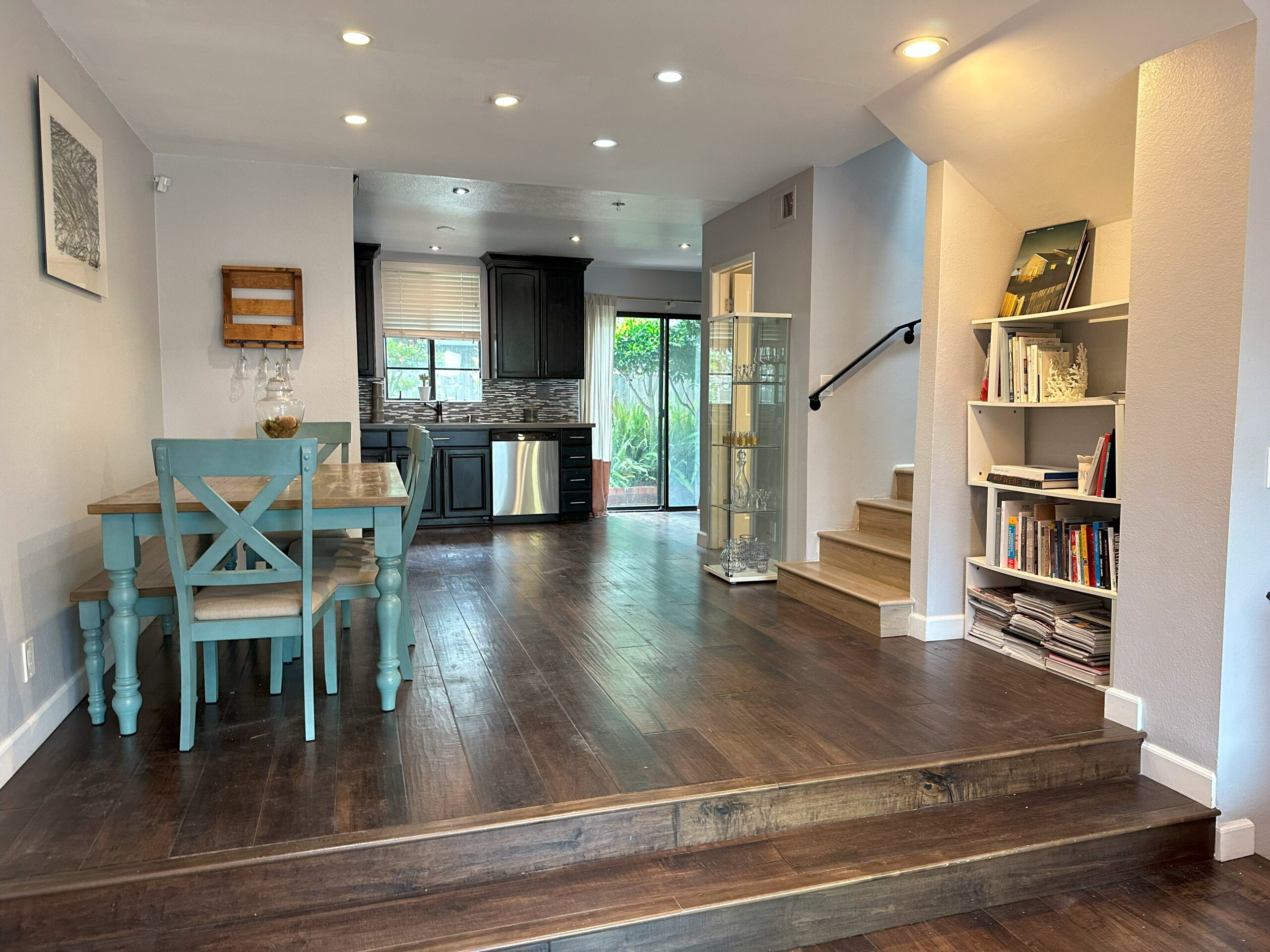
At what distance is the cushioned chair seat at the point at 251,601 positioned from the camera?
258 cm

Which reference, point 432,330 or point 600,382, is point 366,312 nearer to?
point 432,330

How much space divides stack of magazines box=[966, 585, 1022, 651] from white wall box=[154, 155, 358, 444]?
346cm

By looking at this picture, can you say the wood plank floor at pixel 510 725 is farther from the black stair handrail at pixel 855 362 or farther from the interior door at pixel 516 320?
the interior door at pixel 516 320

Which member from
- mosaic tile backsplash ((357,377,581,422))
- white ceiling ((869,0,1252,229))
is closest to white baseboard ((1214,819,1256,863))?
white ceiling ((869,0,1252,229))

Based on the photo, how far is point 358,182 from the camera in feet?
17.3

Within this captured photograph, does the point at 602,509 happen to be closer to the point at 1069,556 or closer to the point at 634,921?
the point at 1069,556

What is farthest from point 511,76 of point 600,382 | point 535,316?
point 600,382

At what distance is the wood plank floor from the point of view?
7.14 ft

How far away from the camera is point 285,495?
2.76m

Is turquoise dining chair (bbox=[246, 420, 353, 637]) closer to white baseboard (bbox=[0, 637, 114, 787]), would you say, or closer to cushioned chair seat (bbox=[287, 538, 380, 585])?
cushioned chair seat (bbox=[287, 538, 380, 585])

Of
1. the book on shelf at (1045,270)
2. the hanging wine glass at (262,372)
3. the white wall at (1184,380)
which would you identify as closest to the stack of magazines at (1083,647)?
the white wall at (1184,380)

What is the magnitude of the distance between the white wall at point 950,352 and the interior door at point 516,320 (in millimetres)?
4880

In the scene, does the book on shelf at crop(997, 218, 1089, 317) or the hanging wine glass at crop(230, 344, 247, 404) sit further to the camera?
the hanging wine glass at crop(230, 344, 247, 404)

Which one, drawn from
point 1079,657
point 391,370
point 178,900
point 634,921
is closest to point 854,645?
point 1079,657
